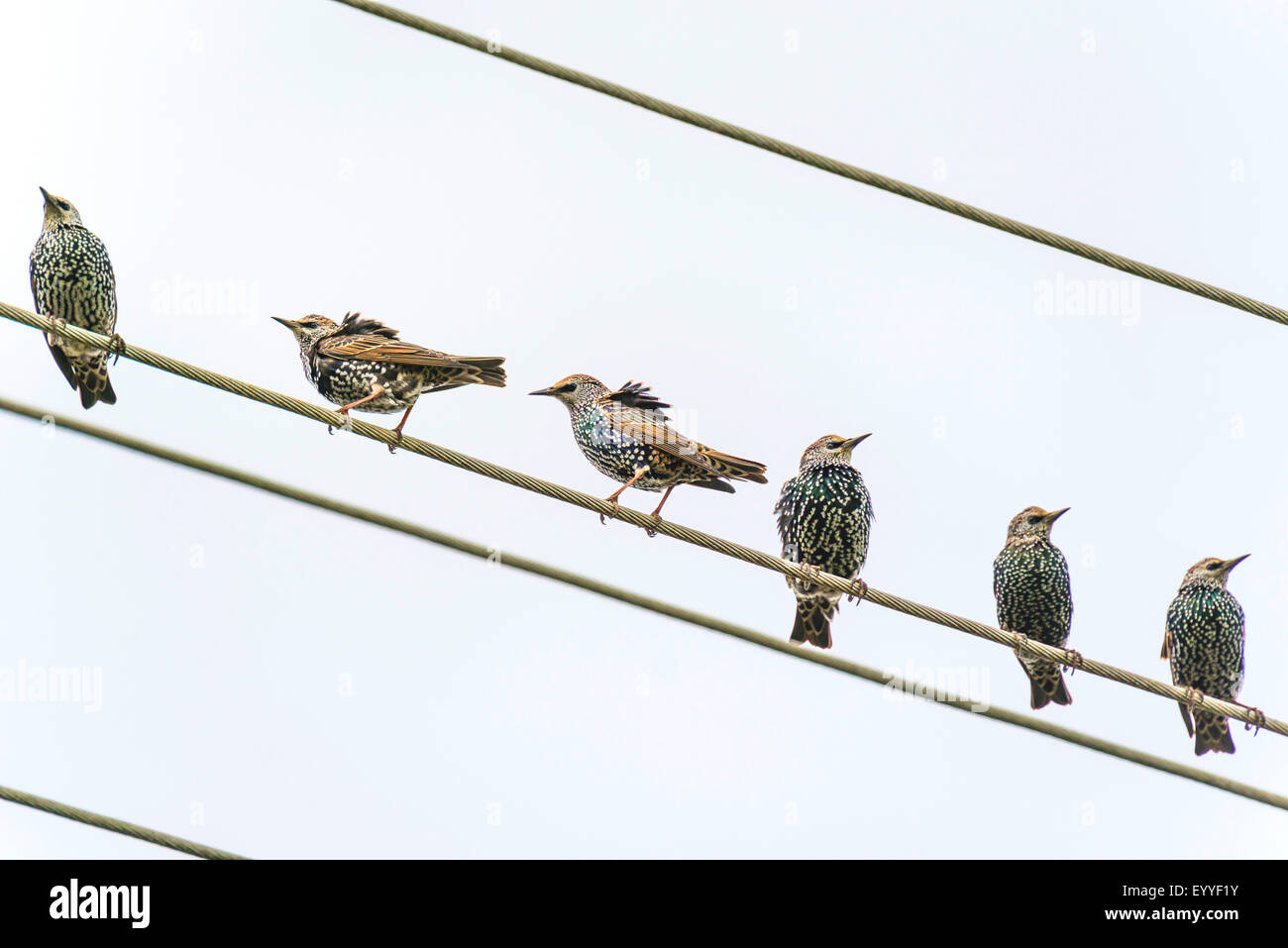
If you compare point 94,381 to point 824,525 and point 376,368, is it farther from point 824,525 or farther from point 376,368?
point 824,525

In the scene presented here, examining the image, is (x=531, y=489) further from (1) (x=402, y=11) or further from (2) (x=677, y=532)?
(1) (x=402, y=11)

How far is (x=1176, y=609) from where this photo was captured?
34.8 feet

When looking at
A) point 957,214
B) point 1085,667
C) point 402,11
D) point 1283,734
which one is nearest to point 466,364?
point 402,11

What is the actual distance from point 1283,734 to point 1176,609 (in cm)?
291

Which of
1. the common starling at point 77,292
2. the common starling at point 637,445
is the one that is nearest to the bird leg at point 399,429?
the common starling at point 637,445

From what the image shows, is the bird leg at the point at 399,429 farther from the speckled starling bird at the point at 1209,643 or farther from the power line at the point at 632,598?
the speckled starling bird at the point at 1209,643

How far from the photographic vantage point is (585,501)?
6902mm

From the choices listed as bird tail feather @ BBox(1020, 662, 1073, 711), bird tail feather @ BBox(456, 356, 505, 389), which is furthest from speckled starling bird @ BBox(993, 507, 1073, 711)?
bird tail feather @ BBox(456, 356, 505, 389)

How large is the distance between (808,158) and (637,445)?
1861mm

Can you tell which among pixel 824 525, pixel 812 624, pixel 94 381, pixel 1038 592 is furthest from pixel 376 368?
pixel 1038 592

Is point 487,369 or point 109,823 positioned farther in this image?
point 487,369

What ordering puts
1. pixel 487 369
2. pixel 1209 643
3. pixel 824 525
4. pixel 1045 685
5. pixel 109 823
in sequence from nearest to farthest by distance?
1. pixel 109 823
2. pixel 487 369
3. pixel 824 525
4. pixel 1045 685
5. pixel 1209 643

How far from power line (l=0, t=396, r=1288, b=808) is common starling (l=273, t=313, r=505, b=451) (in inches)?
71.0

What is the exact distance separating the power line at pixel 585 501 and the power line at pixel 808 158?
1455 millimetres
